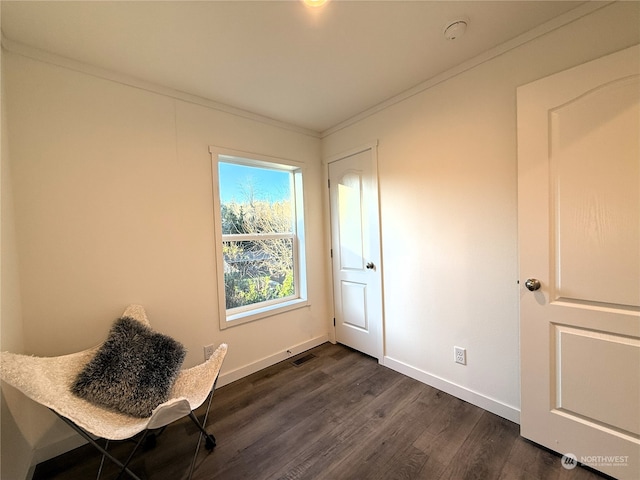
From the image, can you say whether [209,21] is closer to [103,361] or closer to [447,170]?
[447,170]

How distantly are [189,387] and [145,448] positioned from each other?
Answer: 446mm

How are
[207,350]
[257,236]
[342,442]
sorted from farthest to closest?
1. [257,236]
2. [207,350]
3. [342,442]

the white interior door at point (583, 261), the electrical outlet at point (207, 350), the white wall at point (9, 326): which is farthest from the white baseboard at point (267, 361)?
the white interior door at point (583, 261)

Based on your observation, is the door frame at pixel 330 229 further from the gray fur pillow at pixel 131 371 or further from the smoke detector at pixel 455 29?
the gray fur pillow at pixel 131 371

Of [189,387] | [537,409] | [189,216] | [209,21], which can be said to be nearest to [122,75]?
[209,21]

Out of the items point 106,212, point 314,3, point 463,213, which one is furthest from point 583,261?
point 106,212

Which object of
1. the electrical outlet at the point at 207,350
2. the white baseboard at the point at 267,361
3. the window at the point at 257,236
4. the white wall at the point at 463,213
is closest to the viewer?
the white wall at the point at 463,213

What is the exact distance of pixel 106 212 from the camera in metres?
1.72

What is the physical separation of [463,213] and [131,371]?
2.35 meters

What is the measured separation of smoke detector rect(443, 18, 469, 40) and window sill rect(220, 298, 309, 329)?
8.09 feet

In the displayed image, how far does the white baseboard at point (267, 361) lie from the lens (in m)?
2.25

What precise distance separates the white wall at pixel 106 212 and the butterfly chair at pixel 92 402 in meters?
0.29

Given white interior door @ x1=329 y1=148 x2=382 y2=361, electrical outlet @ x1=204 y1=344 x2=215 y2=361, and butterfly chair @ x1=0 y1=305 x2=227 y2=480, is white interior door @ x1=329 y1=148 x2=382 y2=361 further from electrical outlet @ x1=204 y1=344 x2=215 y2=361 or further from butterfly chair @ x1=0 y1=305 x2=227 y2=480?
butterfly chair @ x1=0 y1=305 x2=227 y2=480

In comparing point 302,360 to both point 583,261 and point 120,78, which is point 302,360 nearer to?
point 583,261
